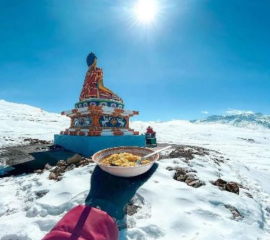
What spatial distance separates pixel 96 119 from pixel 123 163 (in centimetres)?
537

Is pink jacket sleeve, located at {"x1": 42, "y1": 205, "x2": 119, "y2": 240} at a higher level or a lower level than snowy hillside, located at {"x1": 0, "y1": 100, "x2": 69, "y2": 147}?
lower

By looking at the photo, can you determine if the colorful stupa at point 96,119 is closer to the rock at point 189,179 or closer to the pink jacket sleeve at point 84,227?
the rock at point 189,179

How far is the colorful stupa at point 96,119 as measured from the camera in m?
9.80

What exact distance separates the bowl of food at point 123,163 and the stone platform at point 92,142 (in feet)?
8.71

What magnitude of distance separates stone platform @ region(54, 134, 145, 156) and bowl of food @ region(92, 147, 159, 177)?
266cm

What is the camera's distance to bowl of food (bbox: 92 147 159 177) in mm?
5047

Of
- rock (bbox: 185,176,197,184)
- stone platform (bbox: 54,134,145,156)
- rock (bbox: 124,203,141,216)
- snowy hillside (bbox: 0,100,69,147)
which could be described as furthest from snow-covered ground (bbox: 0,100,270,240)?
snowy hillside (bbox: 0,100,69,147)

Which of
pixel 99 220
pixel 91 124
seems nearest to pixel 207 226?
pixel 99 220

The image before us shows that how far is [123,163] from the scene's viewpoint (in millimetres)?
5559

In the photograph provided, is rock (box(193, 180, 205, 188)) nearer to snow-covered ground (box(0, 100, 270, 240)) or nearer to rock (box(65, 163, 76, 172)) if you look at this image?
snow-covered ground (box(0, 100, 270, 240))

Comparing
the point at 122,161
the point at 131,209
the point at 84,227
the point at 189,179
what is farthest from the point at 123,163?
the point at 84,227

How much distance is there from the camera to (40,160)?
796 centimetres

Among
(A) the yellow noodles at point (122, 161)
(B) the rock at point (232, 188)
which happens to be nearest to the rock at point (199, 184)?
(B) the rock at point (232, 188)

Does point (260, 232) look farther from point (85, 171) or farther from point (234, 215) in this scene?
point (85, 171)
